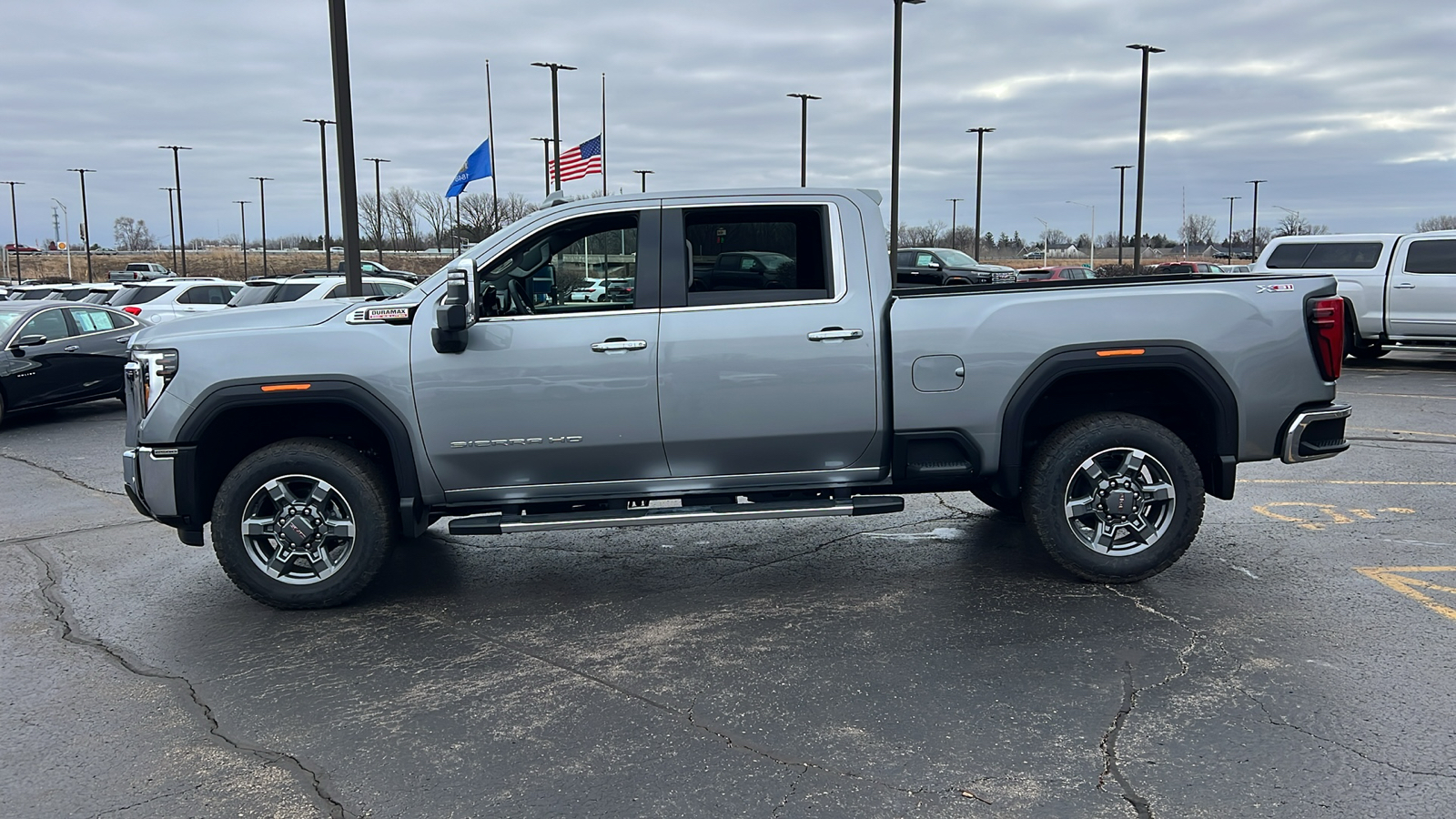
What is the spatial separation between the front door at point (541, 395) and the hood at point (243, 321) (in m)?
0.59

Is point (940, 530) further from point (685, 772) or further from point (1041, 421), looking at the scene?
point (685, 772)

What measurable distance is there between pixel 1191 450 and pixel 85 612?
591cm

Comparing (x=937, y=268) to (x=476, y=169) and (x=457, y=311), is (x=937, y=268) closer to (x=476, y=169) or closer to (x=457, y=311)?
(x=476, y=169)

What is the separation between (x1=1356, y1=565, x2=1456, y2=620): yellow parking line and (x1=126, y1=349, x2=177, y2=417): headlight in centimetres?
627

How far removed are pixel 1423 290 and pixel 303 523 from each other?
17.1 metres

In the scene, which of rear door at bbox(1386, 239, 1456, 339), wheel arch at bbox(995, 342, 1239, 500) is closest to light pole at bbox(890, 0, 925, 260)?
rear door at bbox(1386, 239, 1456, 339)

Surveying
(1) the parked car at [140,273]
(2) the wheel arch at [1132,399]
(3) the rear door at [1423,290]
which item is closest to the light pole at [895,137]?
(3) the rear door at [1423,290]

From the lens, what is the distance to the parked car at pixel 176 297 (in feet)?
71.8

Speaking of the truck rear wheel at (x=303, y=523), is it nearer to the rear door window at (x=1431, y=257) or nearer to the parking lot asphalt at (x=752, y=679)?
the parking lot asphalt at (x=752, y=679)

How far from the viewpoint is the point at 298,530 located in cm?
539

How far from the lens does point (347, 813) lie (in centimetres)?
343

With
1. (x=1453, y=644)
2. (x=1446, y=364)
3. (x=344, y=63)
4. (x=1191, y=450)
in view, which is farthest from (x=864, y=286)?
(x=1446, y=364)

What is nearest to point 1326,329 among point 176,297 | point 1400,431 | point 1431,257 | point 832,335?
point 832,335

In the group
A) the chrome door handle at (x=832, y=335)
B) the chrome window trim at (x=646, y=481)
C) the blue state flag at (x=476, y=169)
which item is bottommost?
the chrome window trim at (x=646, y=481)
